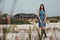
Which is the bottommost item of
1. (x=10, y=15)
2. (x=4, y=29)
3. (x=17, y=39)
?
(x=17, y=39)

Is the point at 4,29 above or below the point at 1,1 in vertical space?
below

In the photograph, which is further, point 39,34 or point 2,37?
point 39,34

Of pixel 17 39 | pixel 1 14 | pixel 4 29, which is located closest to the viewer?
pixel 1 14

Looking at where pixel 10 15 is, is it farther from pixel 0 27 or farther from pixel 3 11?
pixel 0 27

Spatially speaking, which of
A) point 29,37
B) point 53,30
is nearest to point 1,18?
point 29,37

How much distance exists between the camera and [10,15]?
1469 mm

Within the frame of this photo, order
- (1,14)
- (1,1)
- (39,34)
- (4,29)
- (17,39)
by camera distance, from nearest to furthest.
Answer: (1,1)
(1,14)
(4,29)
(39,34)
(17,39)

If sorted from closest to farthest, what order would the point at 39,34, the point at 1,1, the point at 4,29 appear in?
the point at 1,1 → the point at 4,29 → the point at 39,34

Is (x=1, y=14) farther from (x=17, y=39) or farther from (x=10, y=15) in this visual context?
(x=17, y=39)

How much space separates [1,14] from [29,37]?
0.47 metres

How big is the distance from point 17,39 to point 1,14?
67 centimetres

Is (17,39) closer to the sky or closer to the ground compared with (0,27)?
closer to the ground

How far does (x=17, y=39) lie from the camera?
2141mm

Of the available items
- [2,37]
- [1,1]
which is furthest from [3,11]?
[2,37]
